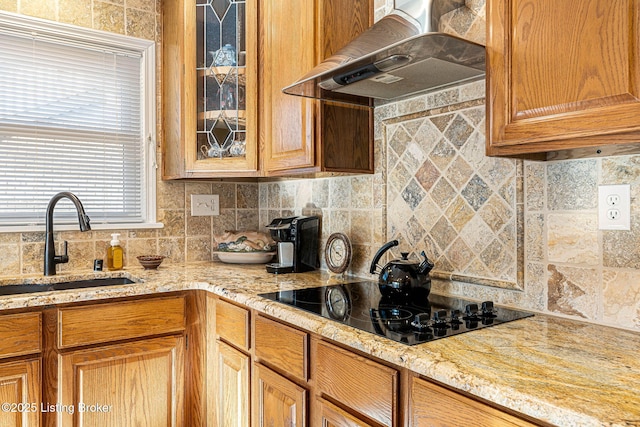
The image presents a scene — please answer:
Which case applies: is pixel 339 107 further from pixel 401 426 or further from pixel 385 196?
pixel 401 426

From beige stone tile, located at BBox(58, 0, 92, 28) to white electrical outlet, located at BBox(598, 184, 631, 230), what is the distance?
241cm

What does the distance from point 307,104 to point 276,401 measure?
1162 mm

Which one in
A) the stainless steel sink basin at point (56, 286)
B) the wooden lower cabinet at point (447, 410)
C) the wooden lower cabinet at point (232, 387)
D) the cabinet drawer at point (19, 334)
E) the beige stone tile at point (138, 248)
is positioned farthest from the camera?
the beige stone tile at point (138, 248)

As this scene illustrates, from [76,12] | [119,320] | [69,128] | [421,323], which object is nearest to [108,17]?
[76,12]

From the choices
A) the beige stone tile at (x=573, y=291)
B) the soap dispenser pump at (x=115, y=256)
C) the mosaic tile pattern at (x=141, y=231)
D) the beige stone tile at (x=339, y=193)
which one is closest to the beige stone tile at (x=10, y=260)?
the mosaic tile pattern at (x=141, y=231)

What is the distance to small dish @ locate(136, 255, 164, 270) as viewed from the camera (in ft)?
7.56

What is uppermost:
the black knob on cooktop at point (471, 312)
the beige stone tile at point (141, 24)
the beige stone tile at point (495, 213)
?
the beige stone tile at point (141, 24)

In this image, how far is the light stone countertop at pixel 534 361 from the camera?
30.6 inches

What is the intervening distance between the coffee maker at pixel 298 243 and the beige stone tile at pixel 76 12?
55.6 inches

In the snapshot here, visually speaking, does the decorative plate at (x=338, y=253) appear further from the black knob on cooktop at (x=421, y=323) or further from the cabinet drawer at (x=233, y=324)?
the black knob on cooktop at (x=421, y=323)

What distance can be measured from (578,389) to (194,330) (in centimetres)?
160

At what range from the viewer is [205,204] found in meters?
2.68

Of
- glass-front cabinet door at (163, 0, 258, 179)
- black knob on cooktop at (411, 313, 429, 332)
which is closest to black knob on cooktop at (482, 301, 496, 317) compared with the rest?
black knob on cooktop at (411, 313, 429, 332)

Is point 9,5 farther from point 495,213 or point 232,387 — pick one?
point 495,213
